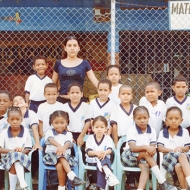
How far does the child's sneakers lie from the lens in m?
3.77

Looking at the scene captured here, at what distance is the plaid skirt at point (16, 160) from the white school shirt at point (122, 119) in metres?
0.97

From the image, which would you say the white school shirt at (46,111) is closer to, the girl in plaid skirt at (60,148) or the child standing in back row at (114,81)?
the girl in plaid skirt at (60,148)

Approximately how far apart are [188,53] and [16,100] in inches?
201

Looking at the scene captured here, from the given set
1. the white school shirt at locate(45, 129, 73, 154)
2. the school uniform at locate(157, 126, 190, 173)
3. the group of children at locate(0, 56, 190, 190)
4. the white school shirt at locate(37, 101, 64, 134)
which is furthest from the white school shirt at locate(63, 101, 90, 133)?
the school uniform at locate(157, 126, 190, 173)

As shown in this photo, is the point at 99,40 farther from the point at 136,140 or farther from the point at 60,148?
the point at 60,148

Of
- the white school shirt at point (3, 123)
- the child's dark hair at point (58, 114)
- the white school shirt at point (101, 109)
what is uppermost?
the white school shirt at point (101, 109)

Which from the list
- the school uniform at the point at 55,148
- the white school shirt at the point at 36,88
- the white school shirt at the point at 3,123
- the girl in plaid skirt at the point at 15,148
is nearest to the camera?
the girl in plaid skirt at the point at 15,148

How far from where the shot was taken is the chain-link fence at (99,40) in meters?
8.21

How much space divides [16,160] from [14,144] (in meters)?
0.22

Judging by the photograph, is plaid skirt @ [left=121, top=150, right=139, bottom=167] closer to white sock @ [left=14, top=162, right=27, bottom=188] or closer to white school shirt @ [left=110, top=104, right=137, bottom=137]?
white school shirt @ [left=110, top=104, right=137, bottom=137]

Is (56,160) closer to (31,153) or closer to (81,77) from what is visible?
(31,153)

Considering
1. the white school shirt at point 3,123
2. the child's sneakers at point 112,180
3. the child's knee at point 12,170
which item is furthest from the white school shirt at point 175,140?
the white school shirt at point 3,123

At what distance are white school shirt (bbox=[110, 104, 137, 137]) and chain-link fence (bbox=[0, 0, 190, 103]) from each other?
367 centimetres

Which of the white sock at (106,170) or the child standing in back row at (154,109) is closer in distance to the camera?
the white sock at (106,170)
